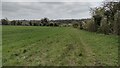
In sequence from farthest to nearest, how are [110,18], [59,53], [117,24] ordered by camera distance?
[110,18]
[117,24]
[59,53]

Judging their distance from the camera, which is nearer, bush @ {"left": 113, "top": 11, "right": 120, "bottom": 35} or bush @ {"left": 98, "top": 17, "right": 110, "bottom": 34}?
bush @ {"left": 113, "top": 11, "right": 120, "bottom": 35}

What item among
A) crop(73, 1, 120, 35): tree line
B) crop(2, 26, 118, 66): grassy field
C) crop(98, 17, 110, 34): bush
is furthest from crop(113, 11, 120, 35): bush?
crop(2, 26, 118, 66): grassy field

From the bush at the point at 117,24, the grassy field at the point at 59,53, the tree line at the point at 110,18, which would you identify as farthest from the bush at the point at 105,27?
the grassy field at the point at 59,53

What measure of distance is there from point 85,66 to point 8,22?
272ft

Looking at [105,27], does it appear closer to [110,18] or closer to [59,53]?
[110,18]

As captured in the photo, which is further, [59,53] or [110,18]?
[110,18]

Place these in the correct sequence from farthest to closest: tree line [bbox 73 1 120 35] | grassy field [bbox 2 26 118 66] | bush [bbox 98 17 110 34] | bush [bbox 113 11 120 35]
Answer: bush [bbox 98 17 110 34]
tree line [bbox 73 1 120 35]
bush [bbox 113 11 120 35]
grassy field [bbox 2 26 118 66]

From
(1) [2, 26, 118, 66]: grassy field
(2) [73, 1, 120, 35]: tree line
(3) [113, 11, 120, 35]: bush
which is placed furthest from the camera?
(2) [73, 1, 120, 35]: tree line

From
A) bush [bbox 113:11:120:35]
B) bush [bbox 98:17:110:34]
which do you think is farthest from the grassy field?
bush [bbox 98:17:110:34]

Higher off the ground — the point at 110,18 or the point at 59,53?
the point at 110,18

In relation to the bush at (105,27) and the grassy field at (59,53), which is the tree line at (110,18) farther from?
the grassy field at (59,53)

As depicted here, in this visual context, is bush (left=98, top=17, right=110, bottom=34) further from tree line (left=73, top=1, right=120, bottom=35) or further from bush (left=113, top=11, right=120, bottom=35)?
bush (left=113, top=11, right=120, bottom=35)

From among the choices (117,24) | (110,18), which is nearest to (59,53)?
(117,24)

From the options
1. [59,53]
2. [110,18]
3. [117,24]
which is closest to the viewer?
[59,53]
